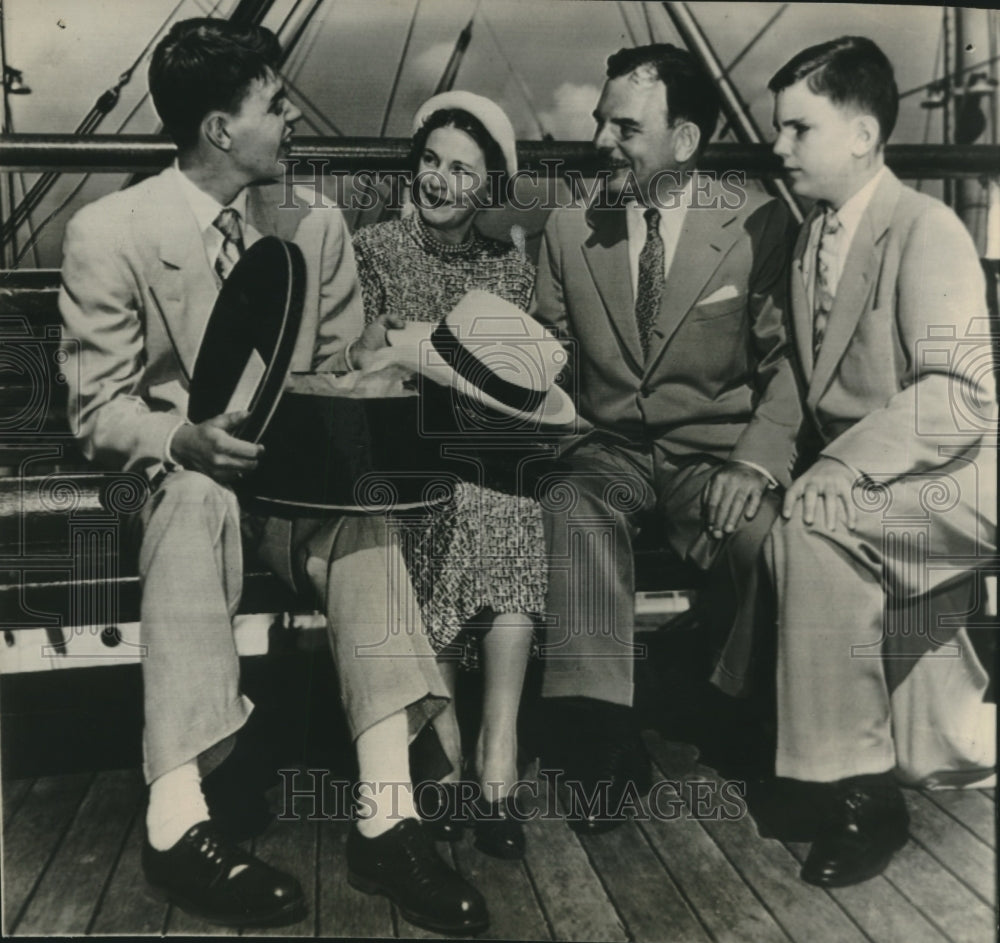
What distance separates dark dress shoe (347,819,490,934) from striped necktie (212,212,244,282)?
162 cm

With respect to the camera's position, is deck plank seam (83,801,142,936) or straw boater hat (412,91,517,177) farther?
straw boater hat (412,91,517,177)

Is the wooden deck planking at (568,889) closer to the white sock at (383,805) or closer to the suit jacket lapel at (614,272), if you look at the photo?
the white sock at (383,805)

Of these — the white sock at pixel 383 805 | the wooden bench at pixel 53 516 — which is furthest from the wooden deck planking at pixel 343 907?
the wooden bench at pixel 53 516

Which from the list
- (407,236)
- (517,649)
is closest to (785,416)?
(517,649)

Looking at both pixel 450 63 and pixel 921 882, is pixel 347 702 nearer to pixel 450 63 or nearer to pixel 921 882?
pixel 921 882

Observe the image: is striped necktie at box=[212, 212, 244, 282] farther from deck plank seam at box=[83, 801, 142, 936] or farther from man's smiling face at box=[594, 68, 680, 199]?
deck plank seam at box=[83, 801, 142, 936]

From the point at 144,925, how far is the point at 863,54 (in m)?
3.14

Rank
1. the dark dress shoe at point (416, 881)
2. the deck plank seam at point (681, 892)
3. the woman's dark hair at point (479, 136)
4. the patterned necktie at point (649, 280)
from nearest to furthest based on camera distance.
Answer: the dark dress shoe at point (416, 881) < the deck plank seam at point (681, 892) < the woman's dark hair at point (479, 136) < the patterned necktie at point (649, 280)

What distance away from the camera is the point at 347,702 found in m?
2.68

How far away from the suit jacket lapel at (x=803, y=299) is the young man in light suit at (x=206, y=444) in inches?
48.0

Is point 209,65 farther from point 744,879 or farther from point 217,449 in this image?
point 744,879

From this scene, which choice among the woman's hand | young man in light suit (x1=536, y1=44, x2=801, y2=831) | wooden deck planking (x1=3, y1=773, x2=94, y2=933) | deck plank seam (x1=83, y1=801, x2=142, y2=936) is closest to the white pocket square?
young man in light suit (x1=536, y1=44, x2=801, y2=831)

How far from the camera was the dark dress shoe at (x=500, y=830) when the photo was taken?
268 centimetres

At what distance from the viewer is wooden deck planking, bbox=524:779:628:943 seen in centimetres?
258
